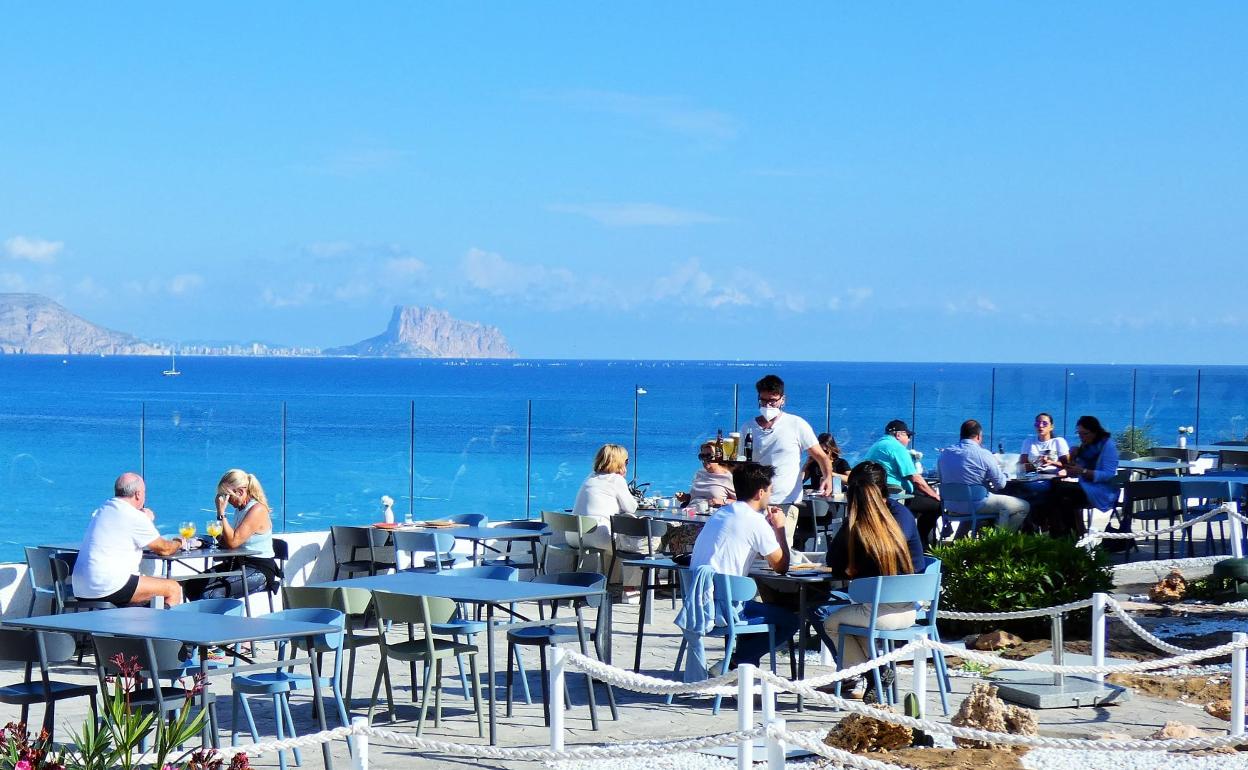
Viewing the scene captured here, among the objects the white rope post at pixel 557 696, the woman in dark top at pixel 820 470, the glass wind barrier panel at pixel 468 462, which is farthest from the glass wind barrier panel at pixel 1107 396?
the white rope post at pixel 557 696

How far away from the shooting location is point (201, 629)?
247 inches

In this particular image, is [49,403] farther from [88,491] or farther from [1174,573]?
[1174,573]

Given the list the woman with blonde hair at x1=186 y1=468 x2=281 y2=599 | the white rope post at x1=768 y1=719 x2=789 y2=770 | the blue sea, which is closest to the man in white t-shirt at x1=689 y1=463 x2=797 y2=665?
the white rope post at x1=768 y1=719 x2=789 y2=770

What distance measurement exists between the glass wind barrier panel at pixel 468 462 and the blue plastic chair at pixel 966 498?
50.9 feet

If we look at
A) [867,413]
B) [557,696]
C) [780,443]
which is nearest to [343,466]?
[780,443]

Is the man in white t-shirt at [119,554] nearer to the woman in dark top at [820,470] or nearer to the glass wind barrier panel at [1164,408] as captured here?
the woman in dark top at [820,470]

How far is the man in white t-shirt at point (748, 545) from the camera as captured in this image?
768cm

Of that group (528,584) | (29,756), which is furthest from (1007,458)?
(29,756)

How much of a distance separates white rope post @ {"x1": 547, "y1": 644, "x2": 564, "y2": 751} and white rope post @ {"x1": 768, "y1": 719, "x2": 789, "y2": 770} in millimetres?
1093

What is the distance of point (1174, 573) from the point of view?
1164cm

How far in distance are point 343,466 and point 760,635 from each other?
122ft

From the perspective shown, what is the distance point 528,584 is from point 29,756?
3712 mm

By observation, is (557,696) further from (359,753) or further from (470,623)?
(470,623)

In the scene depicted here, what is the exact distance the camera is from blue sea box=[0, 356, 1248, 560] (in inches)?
1014
